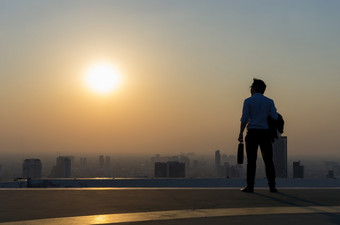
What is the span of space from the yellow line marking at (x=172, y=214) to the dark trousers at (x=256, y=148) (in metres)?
2.51

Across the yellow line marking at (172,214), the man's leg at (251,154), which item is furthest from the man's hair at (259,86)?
the yellow line marking at (172,214)

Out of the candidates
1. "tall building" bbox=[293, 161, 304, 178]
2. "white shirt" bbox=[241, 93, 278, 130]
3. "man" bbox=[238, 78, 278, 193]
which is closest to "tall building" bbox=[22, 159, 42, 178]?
Result: "tall building" bbox=[293, 161, 304, 178]

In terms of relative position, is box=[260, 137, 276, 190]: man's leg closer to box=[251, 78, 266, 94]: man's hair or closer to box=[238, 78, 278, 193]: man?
box=[238, 78, 278, 193]: man

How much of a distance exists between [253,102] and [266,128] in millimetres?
615

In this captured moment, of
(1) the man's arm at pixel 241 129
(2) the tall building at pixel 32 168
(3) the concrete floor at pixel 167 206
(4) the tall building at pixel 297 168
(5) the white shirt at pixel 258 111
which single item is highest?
(5) the white shirt at pixel 258 111

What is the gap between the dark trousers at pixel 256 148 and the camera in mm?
9461

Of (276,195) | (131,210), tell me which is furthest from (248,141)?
(131,210)

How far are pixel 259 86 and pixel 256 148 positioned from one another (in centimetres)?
135

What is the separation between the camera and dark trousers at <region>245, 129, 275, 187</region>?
9.46m

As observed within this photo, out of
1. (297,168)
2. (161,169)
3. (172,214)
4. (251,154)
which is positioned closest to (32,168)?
(161,169)

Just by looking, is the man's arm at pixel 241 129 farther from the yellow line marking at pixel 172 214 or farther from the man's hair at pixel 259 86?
the yellow line marking at pixel 172 214

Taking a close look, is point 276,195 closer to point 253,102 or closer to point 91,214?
point 253,102

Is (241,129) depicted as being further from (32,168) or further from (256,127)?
(32,168)

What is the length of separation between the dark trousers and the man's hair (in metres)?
0.89
